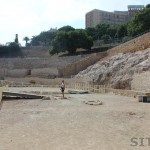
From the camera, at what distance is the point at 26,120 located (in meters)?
16.2

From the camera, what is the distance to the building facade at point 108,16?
468 feet

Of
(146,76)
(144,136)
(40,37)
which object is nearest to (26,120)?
(144,136)

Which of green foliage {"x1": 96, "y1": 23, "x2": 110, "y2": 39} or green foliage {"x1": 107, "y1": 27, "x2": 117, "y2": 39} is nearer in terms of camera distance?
green foliage {"x1": 107, "y1": 27, "x2": 117, "y2": 39}

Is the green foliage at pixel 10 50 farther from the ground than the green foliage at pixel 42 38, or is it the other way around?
the green foliage at pixel 42 38

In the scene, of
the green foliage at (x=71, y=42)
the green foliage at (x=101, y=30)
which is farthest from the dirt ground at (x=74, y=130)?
the green foliage at (x=101, y=30)

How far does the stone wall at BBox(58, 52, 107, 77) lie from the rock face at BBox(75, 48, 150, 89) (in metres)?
5.77

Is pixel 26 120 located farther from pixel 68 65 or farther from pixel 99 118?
pixel 68 65

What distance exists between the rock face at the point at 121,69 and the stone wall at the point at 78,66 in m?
5.77

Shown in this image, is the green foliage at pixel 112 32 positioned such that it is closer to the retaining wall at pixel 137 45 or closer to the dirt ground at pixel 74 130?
the retaining wall at pixel 137 45

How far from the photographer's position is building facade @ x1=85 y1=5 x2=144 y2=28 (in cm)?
14250

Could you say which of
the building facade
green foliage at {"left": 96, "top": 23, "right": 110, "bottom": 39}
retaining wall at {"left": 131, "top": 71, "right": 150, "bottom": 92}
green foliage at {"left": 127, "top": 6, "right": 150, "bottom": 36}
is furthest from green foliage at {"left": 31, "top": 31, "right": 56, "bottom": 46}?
retaining wall at {"left": 131, "top": 71, "right": 150, "bottom": 92}

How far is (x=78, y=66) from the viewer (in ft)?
171

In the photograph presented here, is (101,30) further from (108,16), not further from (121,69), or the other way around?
(108,16)

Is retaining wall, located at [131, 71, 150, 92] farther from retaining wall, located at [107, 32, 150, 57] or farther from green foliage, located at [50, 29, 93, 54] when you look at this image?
green foliage, located at [50, 29, 93, 54]
